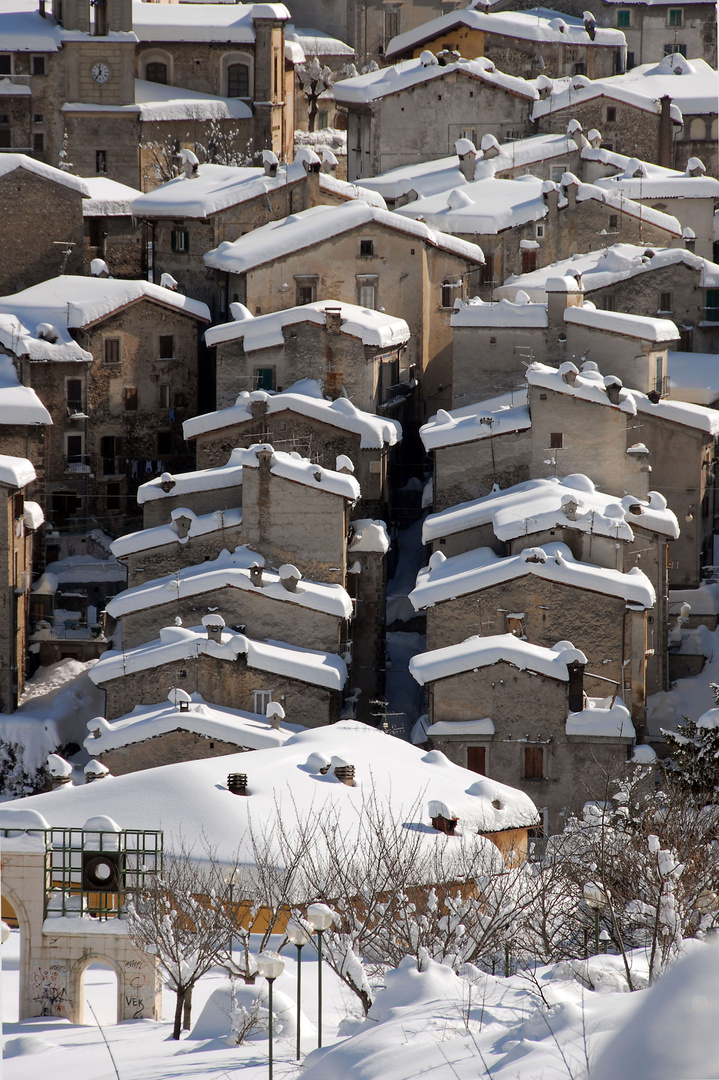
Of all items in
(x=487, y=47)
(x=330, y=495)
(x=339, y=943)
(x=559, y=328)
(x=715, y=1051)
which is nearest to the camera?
(x=715, y=1051)

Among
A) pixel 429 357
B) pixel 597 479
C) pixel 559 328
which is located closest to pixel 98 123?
pixel 429 357

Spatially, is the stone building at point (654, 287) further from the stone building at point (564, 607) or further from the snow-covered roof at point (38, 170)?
the stone building at point (564, 607)

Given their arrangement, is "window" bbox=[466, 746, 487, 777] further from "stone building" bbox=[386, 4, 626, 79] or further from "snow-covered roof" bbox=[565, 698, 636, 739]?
"stone building" bbox=[386, 4, 626, 79]

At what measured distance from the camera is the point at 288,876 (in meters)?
25.0

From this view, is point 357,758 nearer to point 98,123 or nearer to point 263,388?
point 263,388

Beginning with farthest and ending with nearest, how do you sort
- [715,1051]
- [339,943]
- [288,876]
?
[288,876] < [339,943] < [715,1051]

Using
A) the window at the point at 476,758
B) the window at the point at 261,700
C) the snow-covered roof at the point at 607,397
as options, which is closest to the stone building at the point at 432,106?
the snow-covered roof at the point at 607,397

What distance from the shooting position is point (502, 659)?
114 ft

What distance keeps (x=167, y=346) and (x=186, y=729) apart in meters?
15.1

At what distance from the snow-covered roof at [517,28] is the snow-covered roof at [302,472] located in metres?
23.5

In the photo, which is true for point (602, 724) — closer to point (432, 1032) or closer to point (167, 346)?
point (167, 346)

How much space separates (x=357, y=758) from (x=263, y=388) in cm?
1547

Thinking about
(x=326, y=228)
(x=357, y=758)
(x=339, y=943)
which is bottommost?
(x=357, y=758)

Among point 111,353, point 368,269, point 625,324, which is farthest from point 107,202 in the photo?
point 625,324
